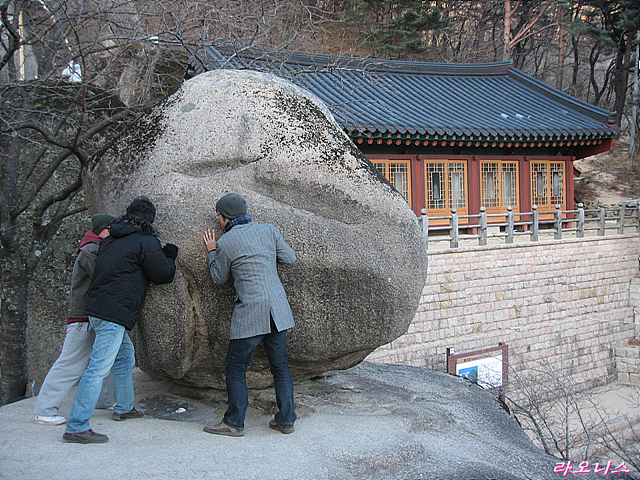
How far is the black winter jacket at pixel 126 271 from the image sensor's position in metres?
3.39

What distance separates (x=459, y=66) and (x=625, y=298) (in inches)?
309

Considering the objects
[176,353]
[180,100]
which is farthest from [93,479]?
[180,100]

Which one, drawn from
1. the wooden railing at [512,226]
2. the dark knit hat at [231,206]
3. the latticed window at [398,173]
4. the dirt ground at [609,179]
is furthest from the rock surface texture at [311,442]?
the dirt ground at [609,179]

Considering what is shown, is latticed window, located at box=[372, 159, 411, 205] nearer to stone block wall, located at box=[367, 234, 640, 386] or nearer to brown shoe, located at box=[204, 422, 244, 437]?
stone block wall, located at box=[367, 234, 640, 386]

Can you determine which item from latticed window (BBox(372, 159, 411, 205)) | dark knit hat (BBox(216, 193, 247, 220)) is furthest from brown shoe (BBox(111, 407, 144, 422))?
latticed window (BBox(372, 159, 411, 205))

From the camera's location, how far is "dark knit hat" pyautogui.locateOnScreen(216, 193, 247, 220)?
3533mm

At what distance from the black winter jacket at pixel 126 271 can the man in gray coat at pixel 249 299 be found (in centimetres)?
33

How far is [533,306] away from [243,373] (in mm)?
10656

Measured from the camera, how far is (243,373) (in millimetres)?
3521

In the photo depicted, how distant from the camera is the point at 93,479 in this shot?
283 centimetres

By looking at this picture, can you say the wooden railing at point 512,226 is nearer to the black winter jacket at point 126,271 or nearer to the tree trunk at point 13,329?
the tree trunk at point 13,329

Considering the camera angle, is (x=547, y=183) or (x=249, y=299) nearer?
(x=249, y=299)

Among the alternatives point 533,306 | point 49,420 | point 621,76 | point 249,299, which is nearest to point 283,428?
point 249,299

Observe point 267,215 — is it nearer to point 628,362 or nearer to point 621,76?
point 628,362
